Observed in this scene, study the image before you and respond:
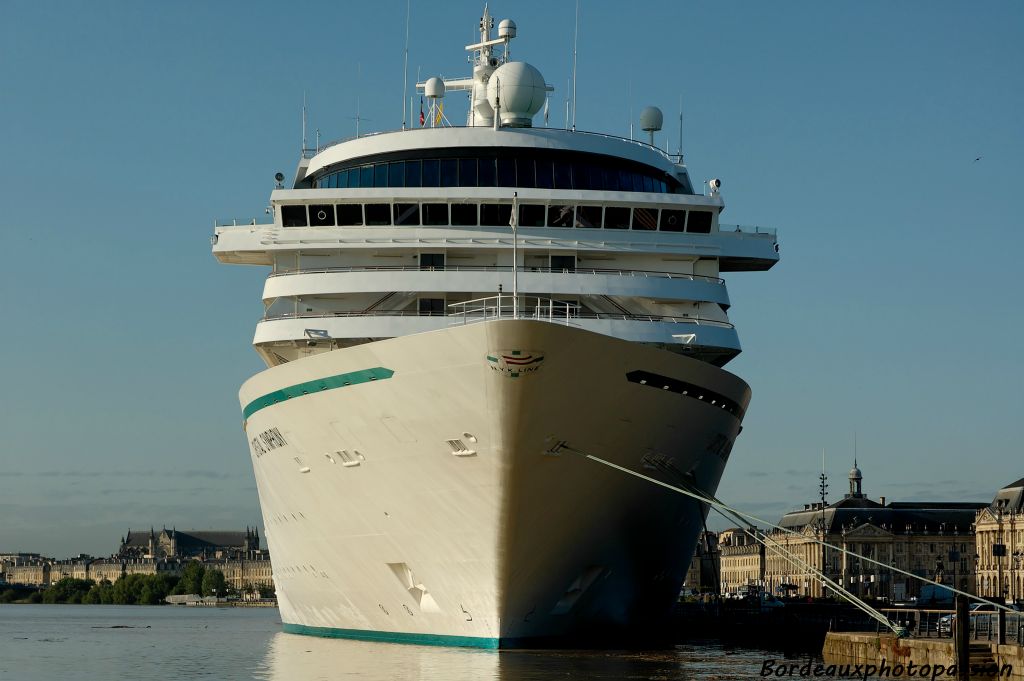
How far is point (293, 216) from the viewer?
101 feet

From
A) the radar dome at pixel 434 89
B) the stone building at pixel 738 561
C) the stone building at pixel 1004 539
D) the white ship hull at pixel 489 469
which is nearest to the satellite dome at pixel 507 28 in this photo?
the radar dome at pixel 434 89

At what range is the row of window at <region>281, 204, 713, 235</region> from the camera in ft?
98.0

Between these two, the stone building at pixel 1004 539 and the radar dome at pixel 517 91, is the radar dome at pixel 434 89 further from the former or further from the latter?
the stone building at pixel 1004 539

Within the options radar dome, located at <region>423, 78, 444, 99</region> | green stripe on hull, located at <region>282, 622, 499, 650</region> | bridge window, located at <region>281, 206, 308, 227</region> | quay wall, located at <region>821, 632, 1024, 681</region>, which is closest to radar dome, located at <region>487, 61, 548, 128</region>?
radar dome, located at <region>423, 78, 444, 99</region>

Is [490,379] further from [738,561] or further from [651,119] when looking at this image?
[738,561]

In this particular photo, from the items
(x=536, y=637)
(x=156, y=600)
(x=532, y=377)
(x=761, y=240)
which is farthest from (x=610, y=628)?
(x=156, y=600)

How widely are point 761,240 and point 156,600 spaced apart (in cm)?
16836

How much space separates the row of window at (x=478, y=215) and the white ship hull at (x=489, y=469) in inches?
152

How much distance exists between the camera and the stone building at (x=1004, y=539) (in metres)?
110

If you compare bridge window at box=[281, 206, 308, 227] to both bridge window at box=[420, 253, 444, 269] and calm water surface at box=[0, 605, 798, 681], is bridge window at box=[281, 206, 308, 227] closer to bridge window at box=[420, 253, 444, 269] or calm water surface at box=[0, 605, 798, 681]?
bridge window at box=[420, 253, 444, 269]

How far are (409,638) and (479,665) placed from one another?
262cm

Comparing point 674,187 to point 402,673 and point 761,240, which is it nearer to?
point 761,240

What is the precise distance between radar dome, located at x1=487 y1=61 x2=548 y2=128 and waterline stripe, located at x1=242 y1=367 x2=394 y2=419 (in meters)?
8.53

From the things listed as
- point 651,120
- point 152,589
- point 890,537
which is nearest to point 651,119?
point 651,120
